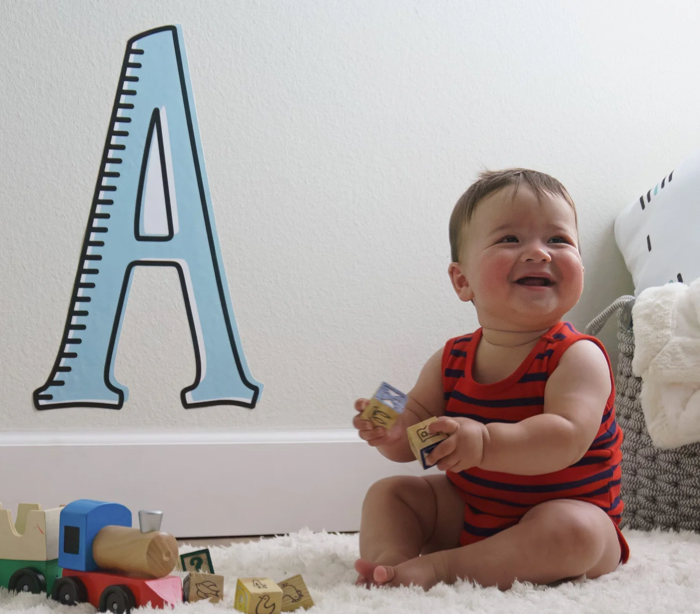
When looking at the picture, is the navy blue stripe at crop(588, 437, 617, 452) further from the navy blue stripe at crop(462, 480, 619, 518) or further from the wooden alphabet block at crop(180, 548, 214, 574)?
the wooden alphabet block at crop(180, 548, 214, 574)

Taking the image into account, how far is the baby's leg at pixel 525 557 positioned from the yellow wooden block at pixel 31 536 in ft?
1.09

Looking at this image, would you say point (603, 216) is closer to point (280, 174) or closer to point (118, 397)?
point (280, 174)

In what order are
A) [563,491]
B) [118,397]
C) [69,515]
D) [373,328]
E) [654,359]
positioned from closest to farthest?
[69,515], [563,491], [654,359], [118,397], [373,328]

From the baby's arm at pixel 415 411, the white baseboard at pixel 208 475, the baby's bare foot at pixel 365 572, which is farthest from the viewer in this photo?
the white baseboard at pixel 208 475

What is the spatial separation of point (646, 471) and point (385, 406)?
0.55m

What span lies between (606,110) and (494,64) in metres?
0.26

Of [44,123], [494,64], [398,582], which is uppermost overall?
[494,64]

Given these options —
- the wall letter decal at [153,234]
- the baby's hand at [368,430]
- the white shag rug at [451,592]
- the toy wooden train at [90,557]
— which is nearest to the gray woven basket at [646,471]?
the white shag rug at [451,592]

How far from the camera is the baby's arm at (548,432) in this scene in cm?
68

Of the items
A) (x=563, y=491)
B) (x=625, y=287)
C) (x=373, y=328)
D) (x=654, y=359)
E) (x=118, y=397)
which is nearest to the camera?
(x=563, y=491)

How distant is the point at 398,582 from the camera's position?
0.71m

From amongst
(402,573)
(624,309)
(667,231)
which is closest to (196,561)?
(402,573)

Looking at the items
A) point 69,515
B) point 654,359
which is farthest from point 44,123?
point 654,359

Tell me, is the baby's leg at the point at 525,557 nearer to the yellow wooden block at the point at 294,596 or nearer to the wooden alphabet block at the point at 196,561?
the yellow wooden block at the point at 294,596
